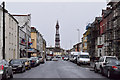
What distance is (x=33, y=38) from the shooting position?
3639 inches

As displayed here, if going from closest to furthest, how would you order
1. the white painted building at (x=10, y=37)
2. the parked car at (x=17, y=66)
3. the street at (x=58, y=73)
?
1. the street at (x=58, y=73)
2. the parked car at (x=17, y=66)
3. the white painted building at (x=10, y=37)

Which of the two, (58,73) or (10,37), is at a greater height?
(10,37)

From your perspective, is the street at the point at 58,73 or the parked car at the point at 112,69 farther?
the street at the point at 58,73

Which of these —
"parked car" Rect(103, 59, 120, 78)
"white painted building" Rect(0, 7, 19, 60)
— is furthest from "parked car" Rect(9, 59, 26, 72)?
"white painted building" Rect(0, 7, 19, 60)

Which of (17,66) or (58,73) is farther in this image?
(17,66)

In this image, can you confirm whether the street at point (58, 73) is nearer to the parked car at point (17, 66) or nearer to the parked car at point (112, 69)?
the parked car at point (17, 66)

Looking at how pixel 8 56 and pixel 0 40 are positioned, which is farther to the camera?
pixel 8 56

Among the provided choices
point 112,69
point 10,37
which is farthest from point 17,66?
point 10,37

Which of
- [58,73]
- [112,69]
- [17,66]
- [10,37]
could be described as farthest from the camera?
[10,37]

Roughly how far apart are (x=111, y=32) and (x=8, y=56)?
17981 millimetres

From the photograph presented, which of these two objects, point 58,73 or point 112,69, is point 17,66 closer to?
point 58,73

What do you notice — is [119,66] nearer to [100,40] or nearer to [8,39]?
[8,39]

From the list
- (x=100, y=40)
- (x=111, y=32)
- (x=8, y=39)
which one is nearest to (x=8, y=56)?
(x=8, y=39)

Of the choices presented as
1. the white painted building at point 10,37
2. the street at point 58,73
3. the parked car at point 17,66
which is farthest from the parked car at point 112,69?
the white painted building at point 10,37
